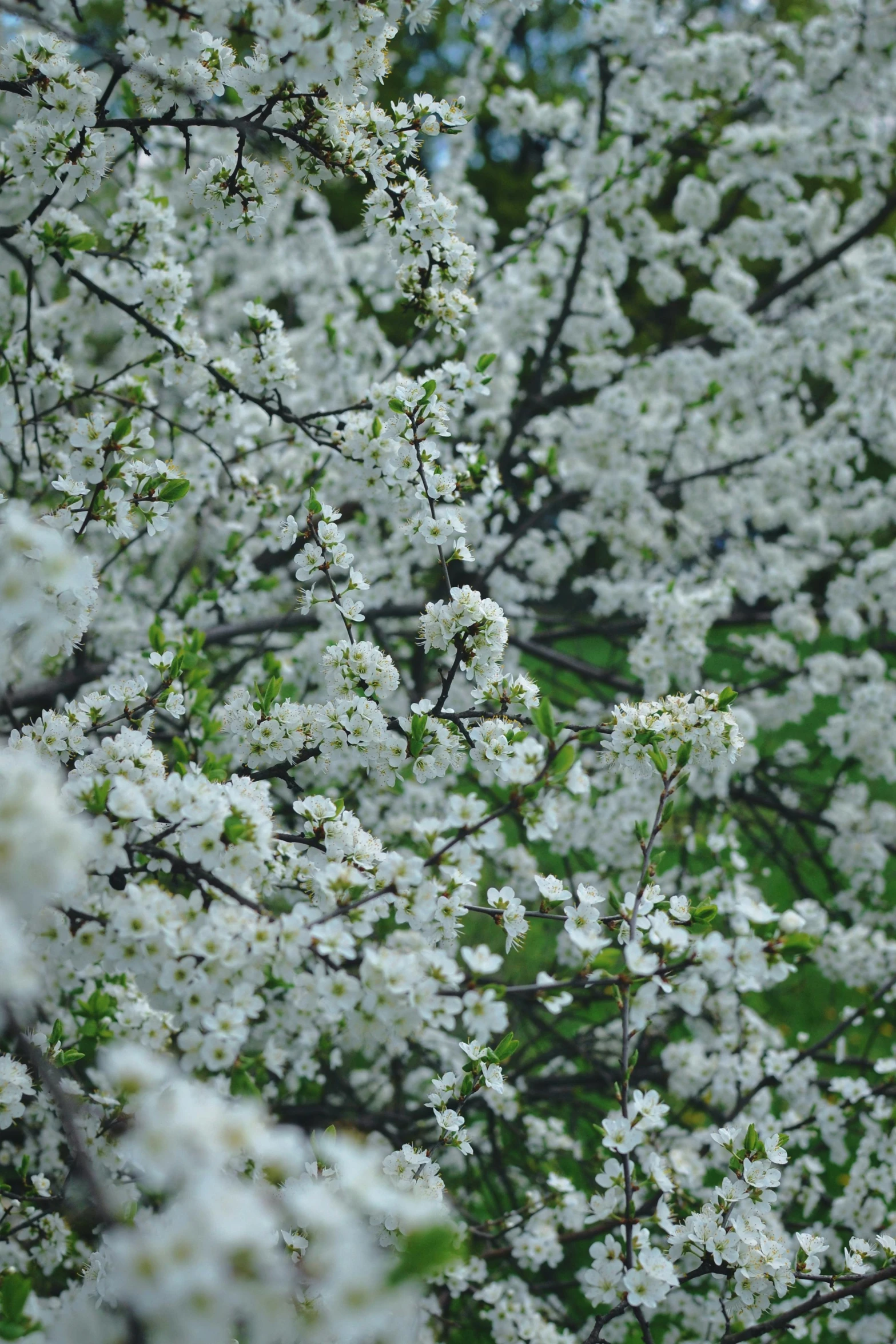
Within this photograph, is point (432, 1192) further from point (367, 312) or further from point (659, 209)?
point (659, 209)

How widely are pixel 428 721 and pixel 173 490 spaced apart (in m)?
0.90

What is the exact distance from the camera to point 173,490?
89.8 inches

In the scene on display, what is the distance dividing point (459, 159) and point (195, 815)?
710 centimetres

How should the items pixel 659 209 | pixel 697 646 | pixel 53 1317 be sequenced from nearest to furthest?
pixel 53 1317
pixel 697 646
pixel 659 209

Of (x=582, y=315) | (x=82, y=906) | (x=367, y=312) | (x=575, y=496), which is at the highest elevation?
(x=367, y=312)

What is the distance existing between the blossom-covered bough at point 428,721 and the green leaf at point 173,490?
1 centimetres

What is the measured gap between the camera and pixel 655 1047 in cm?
467

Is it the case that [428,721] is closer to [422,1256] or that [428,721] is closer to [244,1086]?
[244,1086]

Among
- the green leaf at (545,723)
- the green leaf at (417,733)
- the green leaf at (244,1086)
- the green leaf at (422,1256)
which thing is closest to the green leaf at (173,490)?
the green leaf at (417,733)

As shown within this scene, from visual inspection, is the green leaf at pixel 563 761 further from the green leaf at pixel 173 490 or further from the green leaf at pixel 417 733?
the green leaf at pixel 173 490

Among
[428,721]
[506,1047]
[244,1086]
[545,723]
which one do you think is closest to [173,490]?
[428,721]

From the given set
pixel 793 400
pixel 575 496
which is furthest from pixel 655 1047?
pixel 793 400

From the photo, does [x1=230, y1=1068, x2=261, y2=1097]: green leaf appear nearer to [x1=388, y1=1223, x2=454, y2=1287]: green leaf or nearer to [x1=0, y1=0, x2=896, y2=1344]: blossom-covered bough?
[x1=0, y1=0, x2=896, y2=1344]: blossom-covered bough

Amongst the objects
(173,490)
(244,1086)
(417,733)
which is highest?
(173,490)
